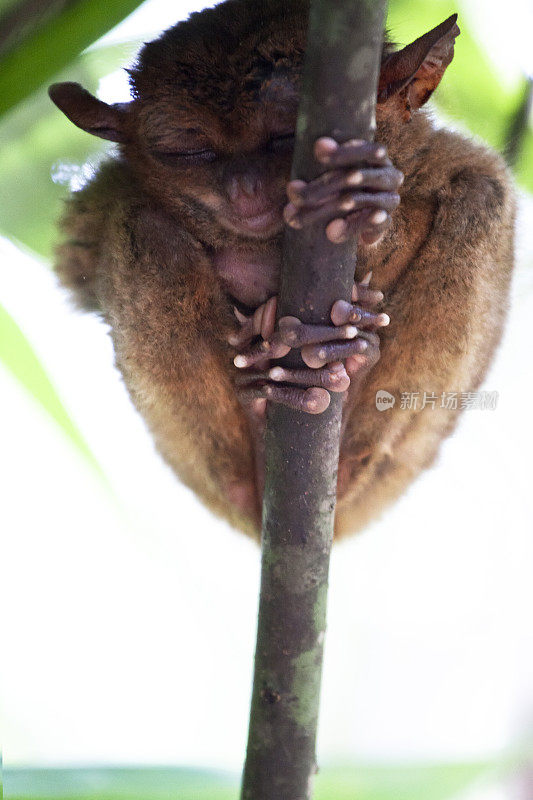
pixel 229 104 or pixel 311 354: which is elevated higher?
pixel 229 104

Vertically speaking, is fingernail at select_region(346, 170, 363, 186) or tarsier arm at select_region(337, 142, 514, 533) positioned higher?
tarsier arm at select_region(337, 142, 514, 533)

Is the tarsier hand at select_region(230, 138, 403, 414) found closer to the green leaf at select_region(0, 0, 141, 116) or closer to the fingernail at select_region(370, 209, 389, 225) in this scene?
the fingernail at select_region(370, 209, 389, 225)

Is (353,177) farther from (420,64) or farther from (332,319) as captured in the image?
(420,64)

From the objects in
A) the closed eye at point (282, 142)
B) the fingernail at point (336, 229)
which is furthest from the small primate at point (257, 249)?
the fingernail at point (336, 229)

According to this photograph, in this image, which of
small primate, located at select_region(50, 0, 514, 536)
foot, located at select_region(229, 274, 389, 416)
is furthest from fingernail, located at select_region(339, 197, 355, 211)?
small primate, located at select_region(50, 0, 514, 536)

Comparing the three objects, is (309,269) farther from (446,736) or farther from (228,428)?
(446,736)

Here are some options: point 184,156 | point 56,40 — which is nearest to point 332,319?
point 184,156

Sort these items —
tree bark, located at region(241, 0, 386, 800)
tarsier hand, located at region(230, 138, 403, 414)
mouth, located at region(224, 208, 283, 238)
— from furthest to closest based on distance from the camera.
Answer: mouth, located at region(224, 208, 283, 238), tarsier hand, located at region(230, 138, 403, 414), tree bark, located at region(241, 0, 386, 800)

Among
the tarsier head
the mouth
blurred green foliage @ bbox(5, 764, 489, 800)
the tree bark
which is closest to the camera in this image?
the tree bark
